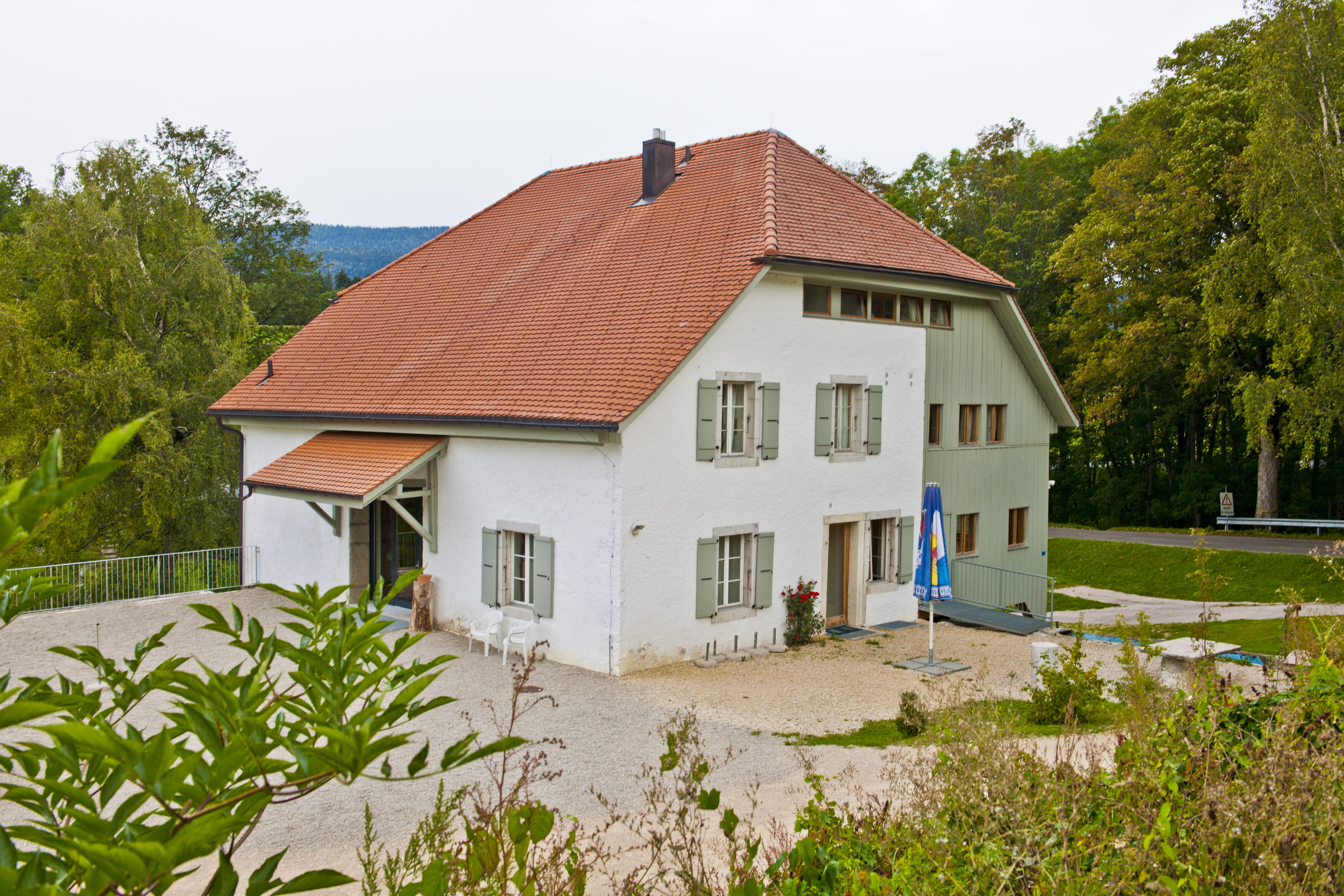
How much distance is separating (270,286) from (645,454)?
31269mm

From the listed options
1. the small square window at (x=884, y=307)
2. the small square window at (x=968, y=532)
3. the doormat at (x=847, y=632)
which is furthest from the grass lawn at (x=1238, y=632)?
the small square window at (x=884, y=307)

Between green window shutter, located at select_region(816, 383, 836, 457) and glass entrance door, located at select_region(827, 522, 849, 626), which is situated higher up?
green window shutter, located at select_region(816, 383, 836, 457)

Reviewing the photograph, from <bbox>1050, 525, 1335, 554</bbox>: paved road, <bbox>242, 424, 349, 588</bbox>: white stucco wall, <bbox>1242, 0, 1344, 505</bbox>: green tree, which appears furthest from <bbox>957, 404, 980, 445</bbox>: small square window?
<bbox>242, 424, 349, 588</bbox>: white stucco wall

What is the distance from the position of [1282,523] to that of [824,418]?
70.4 feet

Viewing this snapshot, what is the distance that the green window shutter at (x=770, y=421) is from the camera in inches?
586

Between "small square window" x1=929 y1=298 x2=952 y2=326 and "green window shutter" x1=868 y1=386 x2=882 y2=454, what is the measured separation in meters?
2.00

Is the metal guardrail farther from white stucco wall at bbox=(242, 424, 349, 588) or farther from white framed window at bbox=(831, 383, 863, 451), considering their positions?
white stucco wall at bbox=(242, 424, 349, 588)

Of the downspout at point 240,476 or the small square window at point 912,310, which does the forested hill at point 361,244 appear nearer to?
the downspout at point 240,476

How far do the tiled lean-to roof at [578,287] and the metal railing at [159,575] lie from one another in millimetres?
2989

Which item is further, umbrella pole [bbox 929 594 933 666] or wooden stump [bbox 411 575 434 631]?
wooden stump [bbox 411 575 434 631]

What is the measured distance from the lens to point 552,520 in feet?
46.0

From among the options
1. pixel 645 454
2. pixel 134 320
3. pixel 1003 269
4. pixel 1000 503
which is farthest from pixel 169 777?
pixel 1003 269

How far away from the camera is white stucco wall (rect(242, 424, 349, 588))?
699 inches

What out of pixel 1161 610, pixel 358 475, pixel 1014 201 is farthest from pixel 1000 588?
pixel 1014 201
